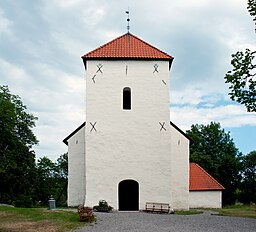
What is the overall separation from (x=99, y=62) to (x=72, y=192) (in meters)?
7.88

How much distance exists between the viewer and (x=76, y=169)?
926 inches

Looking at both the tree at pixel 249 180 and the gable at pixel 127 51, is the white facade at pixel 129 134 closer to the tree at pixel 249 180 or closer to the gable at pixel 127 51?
the gable at pixel 127 51

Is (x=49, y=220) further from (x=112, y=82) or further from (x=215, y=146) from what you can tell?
(x=215, y=146)

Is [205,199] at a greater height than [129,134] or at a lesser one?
lesser

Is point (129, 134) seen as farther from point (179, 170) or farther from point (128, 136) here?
point (179, 170)

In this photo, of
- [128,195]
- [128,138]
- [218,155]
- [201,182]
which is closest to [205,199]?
[201,182]

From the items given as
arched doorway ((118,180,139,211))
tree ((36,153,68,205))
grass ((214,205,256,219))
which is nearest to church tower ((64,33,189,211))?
arched doorway ((118,180,139,211))

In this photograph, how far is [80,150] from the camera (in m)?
23.7

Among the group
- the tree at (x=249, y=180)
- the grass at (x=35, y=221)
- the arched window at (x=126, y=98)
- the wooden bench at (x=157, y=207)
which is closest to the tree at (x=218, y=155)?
the tree at (x=249, y=180)

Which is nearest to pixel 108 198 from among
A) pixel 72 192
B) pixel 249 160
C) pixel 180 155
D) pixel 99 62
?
pixel 72 192

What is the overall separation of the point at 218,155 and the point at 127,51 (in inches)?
1099

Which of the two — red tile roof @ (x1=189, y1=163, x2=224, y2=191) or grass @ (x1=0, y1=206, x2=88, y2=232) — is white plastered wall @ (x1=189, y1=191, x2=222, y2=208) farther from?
grass @ (x1=0, y1=206, x2=88, y2=232)

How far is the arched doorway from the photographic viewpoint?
22172 millimetres

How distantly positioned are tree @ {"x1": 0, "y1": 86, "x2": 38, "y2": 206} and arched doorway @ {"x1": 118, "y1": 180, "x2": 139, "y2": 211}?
15.0 meters
